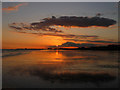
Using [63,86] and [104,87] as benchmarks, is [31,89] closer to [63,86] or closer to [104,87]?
[63,86]

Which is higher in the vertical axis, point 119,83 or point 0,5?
point 0,5

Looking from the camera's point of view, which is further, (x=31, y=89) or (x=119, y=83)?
(x=119, y=83)

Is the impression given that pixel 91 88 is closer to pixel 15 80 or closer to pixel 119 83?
pixel 119 83

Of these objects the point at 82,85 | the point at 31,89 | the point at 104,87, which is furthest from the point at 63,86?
the point at 104,87

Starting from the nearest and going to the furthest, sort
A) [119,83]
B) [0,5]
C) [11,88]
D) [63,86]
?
1. [0,5]
2. [11,88]
3. [63,86]
4. [119,83]

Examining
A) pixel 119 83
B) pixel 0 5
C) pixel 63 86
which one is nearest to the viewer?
pixel 0 5

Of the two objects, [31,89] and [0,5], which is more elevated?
[0,5]

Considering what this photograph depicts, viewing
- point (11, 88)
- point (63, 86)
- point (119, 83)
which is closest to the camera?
point (11, 88)

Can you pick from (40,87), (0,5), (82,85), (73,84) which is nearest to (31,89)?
(40,87)

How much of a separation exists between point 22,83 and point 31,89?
844 millimetres

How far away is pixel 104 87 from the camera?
15.2 ft

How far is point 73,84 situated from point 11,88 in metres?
2.39

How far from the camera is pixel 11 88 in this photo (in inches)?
175

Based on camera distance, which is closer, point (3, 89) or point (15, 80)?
point (3, 89)
